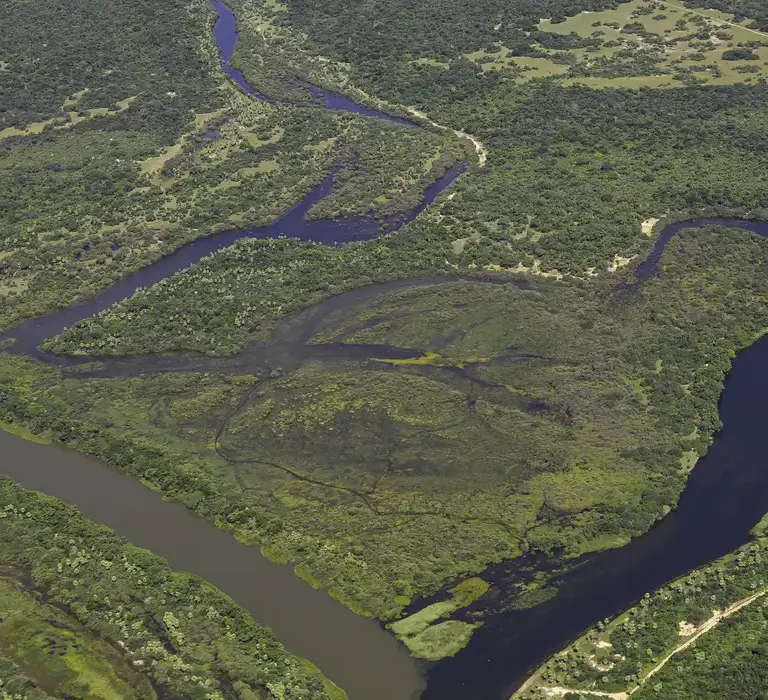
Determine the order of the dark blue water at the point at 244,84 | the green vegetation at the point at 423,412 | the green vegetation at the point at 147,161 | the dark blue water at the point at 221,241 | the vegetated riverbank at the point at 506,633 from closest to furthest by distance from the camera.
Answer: the vegetated riverbank at the point at 506,633
the green vegetation at the point at 423,412
the dark blue water at the point at 221,241
the green vegetation at the point at 147,161
the dark blue water at the point at 244,84

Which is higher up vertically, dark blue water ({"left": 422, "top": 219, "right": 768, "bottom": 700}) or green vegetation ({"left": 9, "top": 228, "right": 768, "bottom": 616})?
green vegetation ({"left": 9, "top": 228, "right": 768, "bottom": 616})

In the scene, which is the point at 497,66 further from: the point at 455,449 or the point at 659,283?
the point at 455,449

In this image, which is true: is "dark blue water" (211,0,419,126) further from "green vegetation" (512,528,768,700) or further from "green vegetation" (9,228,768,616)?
"green vegetation" (512,528,768,700)

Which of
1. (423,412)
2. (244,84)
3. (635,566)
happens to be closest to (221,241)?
(423,412)

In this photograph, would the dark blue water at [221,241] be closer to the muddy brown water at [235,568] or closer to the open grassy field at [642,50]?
the muddy brown water at [235,568]

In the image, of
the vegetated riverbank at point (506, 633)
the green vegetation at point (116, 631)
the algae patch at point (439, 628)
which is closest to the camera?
the green vegetation at point (116, 631)

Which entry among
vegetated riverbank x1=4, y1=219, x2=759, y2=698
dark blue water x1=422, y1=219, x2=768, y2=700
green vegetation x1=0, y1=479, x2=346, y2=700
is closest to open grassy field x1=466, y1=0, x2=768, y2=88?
dark blue water x1=422, y1=219, x2=768, y2=700

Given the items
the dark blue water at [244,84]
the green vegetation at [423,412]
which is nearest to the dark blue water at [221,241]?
the green vegetation at [423,412]
